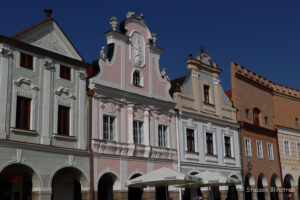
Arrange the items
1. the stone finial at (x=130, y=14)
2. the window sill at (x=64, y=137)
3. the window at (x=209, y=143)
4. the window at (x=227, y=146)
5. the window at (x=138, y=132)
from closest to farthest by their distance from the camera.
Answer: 1. the window sill at (x=64, y=137)
2. the window at (x=138, y=132)
3. the stone finial at (x=130, y=14)
4. the window at (x=209, y=143)
5. the window at (x=227, y=146)

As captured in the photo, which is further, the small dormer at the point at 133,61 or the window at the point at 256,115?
the window at the point at 256,115

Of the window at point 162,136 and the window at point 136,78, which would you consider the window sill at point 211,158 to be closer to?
the window at point 162,136

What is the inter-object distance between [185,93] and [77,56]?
28.5 feet

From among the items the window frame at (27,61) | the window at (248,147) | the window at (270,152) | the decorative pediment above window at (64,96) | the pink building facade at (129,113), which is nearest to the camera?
the window frame at (27,61)

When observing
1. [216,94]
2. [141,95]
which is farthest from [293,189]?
[141,95]

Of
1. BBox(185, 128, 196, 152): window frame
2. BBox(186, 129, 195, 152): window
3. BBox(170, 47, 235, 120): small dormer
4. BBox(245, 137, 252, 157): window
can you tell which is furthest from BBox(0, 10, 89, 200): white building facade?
BBox(245, 137, 252, 157): window

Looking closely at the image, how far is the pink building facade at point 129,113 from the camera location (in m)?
21.3

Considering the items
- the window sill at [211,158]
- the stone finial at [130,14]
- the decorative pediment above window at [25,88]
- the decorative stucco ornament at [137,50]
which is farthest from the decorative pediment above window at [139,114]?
the decorative pediment above window at [25,88]

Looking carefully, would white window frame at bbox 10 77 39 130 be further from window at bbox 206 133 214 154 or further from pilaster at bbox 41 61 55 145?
window at bbox 206 133 214 154

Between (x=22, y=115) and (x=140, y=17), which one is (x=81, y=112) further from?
(x=140, y=17)

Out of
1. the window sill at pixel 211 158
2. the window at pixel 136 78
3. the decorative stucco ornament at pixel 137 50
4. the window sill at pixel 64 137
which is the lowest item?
the window sill at pixel 211 158

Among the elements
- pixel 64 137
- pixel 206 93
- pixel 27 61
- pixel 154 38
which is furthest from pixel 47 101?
pixel 206 93

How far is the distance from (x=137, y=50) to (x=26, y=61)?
24.7 ft

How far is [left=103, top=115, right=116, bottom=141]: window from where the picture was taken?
21609 mm
